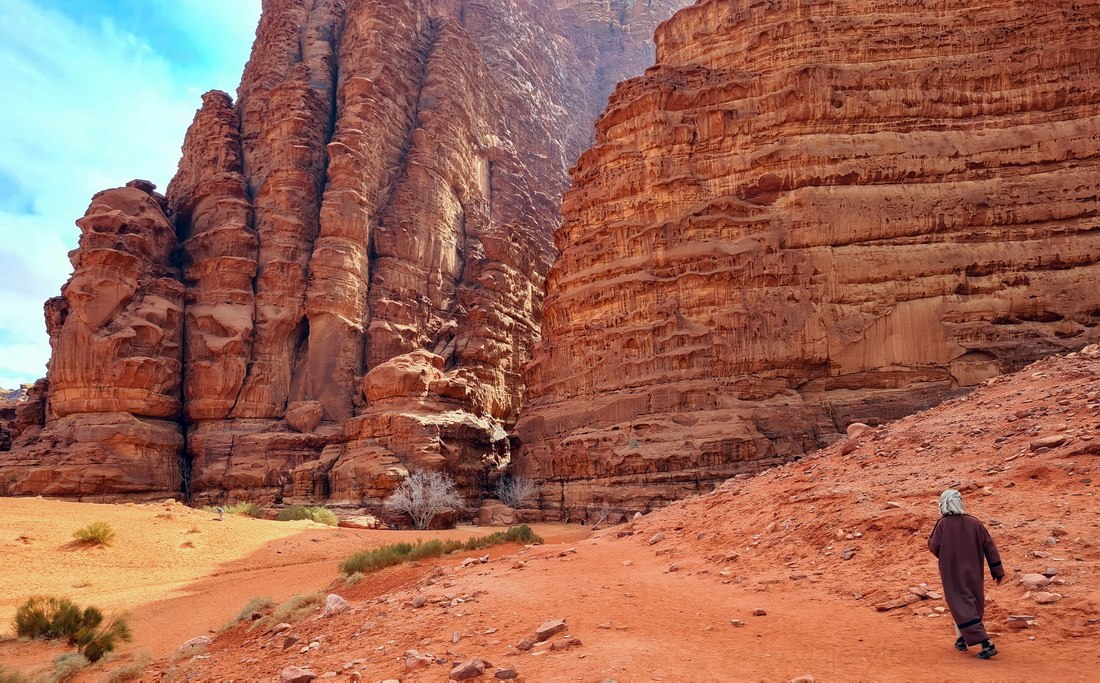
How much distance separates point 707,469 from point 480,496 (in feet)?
52.2

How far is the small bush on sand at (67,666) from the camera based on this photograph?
8242mm

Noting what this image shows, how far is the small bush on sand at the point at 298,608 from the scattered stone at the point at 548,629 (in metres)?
4.47

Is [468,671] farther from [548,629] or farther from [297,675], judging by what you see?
[297,675]

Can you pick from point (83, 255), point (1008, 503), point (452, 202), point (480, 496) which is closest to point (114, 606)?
point (1008, 503)

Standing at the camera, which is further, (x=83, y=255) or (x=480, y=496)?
(x=83, y=255)

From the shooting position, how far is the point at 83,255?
39.9 m

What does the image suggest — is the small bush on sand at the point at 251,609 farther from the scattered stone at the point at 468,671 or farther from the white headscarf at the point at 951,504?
the white headscarf at the point at 951,504

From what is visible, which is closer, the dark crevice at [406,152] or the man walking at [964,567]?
the man walking at [964,567]

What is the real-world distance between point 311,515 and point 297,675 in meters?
23.6

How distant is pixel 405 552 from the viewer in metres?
14.6

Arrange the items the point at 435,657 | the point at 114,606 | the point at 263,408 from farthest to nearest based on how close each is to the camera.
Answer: the point at 263,408
the point at 114,606
the point at 435,657

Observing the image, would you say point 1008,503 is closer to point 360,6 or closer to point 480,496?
point 480,496

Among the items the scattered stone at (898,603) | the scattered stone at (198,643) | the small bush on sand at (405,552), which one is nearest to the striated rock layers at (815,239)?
the small bush on sand at (405,552)

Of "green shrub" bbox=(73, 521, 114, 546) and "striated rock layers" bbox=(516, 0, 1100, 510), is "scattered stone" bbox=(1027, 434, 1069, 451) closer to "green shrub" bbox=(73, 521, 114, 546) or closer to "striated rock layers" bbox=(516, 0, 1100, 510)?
"striated rock layers" bbox=(516, 0, 1100, 510)
